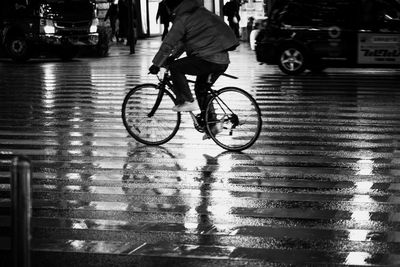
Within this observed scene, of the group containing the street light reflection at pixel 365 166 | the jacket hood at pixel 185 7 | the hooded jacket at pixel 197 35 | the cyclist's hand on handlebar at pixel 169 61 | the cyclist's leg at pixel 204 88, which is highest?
the jacket hood at pixel 185 7

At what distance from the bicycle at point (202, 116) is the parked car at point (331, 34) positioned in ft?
28.9

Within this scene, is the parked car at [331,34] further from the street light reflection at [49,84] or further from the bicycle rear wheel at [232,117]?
the bicycle rear wheel at [232,117]

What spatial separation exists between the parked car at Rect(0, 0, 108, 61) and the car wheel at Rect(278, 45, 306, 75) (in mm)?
8476

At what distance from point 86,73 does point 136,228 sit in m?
15.5

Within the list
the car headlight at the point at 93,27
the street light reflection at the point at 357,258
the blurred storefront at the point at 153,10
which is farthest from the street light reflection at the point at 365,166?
the blurred storefront at the point at 153,10

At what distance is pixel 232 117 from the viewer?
1022 centimetres

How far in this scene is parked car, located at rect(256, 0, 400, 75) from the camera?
19.2 metres

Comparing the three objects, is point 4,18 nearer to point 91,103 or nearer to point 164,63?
point 91,103

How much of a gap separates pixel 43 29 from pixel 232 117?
55.2 feet

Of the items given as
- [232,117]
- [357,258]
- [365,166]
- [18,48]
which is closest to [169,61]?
[232,117]

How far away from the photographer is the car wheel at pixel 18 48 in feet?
85.6

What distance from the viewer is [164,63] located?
10.0 metres

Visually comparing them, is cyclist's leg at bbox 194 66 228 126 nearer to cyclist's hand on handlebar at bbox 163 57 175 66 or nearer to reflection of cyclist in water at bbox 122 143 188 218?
cyclist's hand on handlebar at bbox 163 57 175 66

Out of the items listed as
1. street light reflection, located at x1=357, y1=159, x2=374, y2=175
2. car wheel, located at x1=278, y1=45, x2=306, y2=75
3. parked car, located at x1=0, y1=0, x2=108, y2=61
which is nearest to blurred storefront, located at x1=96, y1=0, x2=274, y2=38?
parked car, located at x1=0, y1=0, x2=108, y2=61
